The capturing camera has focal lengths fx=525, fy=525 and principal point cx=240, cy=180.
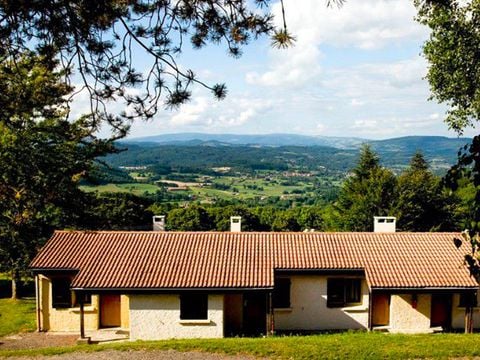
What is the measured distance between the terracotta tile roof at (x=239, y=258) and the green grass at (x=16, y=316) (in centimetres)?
303

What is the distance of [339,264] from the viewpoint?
19219mm

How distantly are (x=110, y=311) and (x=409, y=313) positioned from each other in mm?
10946

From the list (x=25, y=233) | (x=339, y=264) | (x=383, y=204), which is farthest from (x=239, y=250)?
Answer: (x=383, y=204)

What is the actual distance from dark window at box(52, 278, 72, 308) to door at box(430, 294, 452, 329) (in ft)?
44.3

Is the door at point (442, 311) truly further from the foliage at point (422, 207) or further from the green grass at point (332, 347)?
the foliage at point (422, 207)

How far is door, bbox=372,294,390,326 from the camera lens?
19.4 m

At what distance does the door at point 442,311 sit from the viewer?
1938cm

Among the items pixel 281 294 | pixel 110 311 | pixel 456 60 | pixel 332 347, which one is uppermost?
pixel 456 60

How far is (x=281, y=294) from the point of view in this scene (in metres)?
19.4

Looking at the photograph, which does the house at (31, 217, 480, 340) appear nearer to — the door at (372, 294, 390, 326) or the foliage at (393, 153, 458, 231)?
the door at (372, 294, 390, 326)

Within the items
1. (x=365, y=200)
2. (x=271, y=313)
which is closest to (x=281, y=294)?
(x=271, y=313)

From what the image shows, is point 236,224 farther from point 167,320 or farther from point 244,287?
point 167,320

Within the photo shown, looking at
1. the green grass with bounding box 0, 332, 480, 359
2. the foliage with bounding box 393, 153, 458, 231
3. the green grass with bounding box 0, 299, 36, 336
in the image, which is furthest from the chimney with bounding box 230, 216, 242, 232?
the foliage with bounding box 393, 153, 458, 231

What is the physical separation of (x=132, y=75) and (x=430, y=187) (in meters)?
32.4
